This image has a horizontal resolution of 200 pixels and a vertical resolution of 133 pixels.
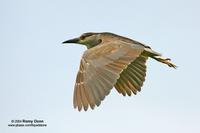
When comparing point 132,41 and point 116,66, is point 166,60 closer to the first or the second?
point 132,41

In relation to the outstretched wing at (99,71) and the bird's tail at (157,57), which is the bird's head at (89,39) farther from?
the outstretched wing at (99,71)

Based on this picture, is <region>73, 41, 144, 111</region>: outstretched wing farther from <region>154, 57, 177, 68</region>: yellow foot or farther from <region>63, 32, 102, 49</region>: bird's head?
<region>63, 32, 102, 49</region>: bird's head

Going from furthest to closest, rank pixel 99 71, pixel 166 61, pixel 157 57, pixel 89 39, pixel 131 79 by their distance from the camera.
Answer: pixel 89 39 → pixel 166 61 → pixel 157 57 → pixel 131 79 → pixel 99 71

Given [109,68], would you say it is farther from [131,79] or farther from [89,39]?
[89,39]

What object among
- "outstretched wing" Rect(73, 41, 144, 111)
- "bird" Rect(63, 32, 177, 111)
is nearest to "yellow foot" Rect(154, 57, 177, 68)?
"bird" Rect(63, 32, 177, 111)

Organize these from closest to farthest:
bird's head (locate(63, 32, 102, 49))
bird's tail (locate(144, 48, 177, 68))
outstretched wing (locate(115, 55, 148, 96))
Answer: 1. outstretched wing (locate(115, 55, 148, 96))
2. bird's tail (locate(144, 48, 177, 68))
3. bird's head (locate(63, 32, 102, 49))

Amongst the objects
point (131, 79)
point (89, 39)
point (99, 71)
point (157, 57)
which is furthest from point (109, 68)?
point (89, 39)

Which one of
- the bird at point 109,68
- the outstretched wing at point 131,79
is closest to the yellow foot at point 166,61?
the bird at point 109,68
